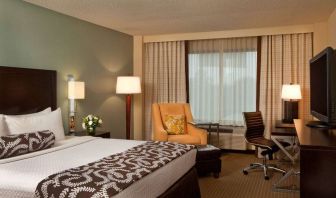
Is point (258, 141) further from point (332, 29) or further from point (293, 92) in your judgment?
point (332, 29)

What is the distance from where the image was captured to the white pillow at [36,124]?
3.29 meters

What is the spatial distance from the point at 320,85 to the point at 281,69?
3.34 m

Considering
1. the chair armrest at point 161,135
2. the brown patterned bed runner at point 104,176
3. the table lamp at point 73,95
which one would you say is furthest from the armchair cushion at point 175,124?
the brown patterned bed runner at point 104,176

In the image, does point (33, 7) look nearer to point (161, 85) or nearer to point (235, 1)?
point (235, 1)

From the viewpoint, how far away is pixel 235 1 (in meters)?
4.07

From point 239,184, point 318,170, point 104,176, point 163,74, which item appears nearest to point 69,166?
point 104,176

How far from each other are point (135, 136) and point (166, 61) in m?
1.78

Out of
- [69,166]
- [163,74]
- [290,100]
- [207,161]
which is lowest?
[207,161]

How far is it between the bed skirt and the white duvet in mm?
41

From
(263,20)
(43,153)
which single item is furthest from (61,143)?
(263,20)

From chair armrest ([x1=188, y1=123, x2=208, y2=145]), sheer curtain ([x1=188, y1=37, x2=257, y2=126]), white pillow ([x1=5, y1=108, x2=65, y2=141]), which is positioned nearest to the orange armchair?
chair armrest ([x1=188, y1=123, x2=208, y2=145])

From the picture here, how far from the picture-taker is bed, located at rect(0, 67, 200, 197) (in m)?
2.18

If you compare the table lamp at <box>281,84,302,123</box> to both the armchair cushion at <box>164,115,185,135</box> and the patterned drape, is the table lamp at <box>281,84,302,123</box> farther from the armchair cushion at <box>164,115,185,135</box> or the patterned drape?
the armchair cushion at <box>164,115,185,135</box>

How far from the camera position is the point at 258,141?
4.71 metres
